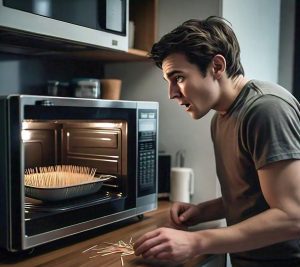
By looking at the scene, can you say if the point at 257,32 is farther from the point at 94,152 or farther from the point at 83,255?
the point at 83,255

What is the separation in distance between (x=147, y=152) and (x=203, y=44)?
45 centimetres

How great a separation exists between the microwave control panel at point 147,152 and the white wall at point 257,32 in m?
0.49

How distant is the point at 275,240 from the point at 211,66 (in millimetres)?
444

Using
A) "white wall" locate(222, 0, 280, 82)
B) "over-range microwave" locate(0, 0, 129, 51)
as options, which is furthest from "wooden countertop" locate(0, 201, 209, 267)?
"white wall" locate(222, 0, 280, 82)

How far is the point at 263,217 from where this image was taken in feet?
3.07

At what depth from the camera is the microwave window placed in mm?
1059

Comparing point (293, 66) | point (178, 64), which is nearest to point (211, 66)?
point (178, 64)

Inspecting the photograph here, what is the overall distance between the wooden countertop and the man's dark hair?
50cm

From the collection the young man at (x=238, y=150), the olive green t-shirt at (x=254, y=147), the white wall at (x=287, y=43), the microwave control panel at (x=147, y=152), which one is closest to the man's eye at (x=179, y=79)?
the young man at (x=238, y=150)

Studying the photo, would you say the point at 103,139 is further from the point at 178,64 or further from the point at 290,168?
the point at 290,168

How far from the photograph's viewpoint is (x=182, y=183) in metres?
1.59

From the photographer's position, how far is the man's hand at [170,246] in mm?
955

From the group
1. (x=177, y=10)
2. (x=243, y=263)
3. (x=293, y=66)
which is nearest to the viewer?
(x=243, y=263)

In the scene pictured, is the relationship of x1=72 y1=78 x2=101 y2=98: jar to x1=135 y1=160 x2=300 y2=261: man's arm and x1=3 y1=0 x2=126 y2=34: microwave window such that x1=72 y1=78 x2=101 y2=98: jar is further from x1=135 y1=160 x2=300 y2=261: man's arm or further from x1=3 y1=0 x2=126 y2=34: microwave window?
x1=135 y1=160 x2=300 y2=261: man's arm
